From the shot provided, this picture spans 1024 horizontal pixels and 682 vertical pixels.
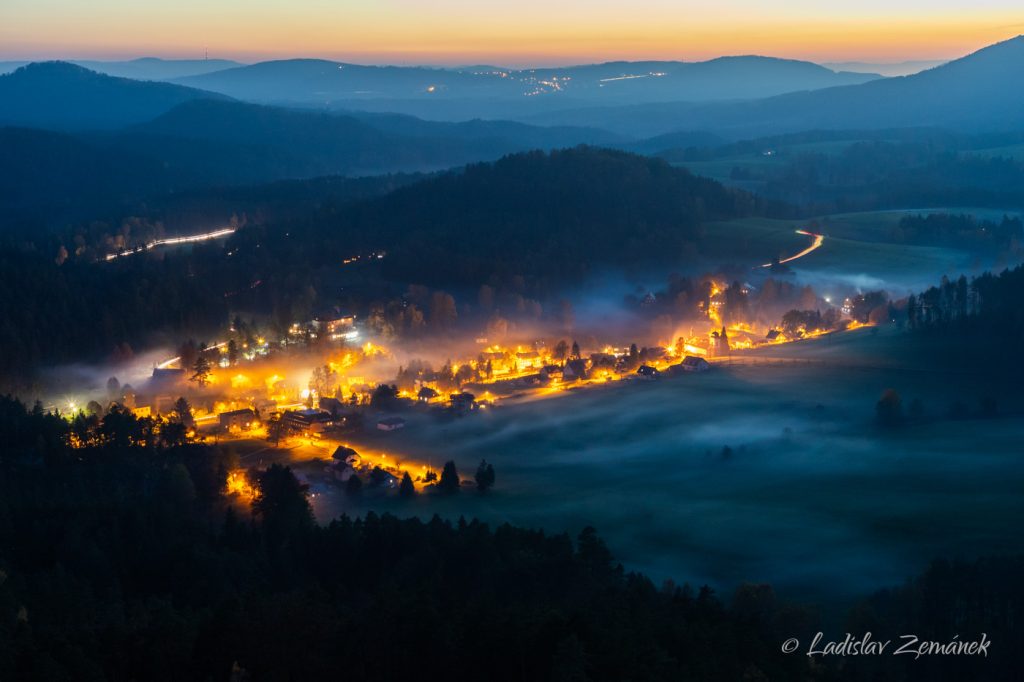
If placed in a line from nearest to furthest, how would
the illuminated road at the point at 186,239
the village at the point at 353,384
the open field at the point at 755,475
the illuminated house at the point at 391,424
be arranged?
the open field at the point at 755,475
the village at the point at 353,384
the illuminated house at the point at 391,424
the illuminated road at the point at 186,239

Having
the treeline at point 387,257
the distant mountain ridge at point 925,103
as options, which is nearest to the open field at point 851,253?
the treeline at point 387,257

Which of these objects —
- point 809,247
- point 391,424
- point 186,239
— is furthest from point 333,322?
point 186,239

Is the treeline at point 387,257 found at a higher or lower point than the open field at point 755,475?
higher

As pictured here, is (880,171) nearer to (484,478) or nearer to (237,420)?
(237,420)

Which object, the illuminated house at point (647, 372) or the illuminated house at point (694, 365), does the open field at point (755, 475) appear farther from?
the illuminated house at point (694, 365)

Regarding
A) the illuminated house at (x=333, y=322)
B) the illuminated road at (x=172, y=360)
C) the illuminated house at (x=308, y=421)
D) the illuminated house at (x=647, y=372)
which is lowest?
the illuminated house at (x=647, y=372)

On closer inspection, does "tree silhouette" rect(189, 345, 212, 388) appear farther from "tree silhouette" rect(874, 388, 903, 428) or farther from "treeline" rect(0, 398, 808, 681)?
"tree silhouette" rect(874, 388, 903, 428)

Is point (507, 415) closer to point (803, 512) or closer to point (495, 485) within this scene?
point (495, 485)
